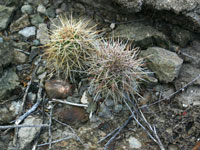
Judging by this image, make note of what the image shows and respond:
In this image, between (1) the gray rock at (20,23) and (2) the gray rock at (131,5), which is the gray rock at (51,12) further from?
(2) the gray rock at (131,5)

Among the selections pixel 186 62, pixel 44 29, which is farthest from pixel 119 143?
pixel 44 29

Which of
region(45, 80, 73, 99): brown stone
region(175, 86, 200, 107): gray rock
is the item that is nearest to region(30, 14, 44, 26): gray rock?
region(45, 80, 73, 99): brown stone

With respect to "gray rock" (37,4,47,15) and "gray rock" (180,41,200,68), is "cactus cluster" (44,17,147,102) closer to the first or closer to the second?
"gray rock" (180,41,200,68)

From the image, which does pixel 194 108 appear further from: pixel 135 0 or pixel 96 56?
pixel 135 0

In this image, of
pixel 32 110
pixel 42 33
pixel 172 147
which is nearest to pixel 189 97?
pixel 172 147

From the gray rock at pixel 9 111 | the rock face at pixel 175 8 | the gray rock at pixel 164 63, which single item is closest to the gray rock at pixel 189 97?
the gray rock at pixel 164 63

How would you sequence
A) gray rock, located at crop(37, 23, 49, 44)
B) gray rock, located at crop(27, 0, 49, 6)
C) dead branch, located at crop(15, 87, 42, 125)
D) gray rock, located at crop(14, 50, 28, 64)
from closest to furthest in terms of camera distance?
dead branch, located at crop(15, 87, 42, 125), gray rock, located at crop(14, 50, 28, 64), gray rock, located at crop(37, 23, 49, 44), gray rock, located at crop(27, 0, 49, 6)

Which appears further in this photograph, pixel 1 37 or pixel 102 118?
pixel 1 37
